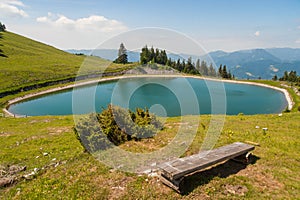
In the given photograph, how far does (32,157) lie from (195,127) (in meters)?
11.3

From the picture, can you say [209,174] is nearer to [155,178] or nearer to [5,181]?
[155,178]

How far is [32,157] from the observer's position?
13.7m

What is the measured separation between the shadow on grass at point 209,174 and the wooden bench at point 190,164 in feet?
1.24

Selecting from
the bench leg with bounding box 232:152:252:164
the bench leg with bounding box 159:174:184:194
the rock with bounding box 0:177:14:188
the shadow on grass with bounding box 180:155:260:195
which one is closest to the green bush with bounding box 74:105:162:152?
the rock with bounding box 0:177:14:188

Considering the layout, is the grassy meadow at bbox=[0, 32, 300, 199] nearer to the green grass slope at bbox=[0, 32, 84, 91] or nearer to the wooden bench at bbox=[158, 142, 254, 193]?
the wooden bench at bbox=[158, 142, 254, 193]

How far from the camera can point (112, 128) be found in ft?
43.8

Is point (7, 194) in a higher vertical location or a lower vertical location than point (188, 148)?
lower

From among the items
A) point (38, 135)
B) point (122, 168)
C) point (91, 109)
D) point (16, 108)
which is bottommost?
point (16, 108)

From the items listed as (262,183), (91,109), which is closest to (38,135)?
(91,109)

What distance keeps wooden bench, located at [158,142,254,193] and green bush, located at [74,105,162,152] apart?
5078 millimetres

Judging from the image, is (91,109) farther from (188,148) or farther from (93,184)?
(188,148)

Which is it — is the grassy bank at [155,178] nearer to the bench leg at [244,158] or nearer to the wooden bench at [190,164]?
the bench leg at [244,158]

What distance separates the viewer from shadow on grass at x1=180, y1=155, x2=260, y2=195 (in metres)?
8.48

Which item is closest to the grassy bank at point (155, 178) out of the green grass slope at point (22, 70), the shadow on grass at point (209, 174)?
the shadow on grass at point (209, 174)
